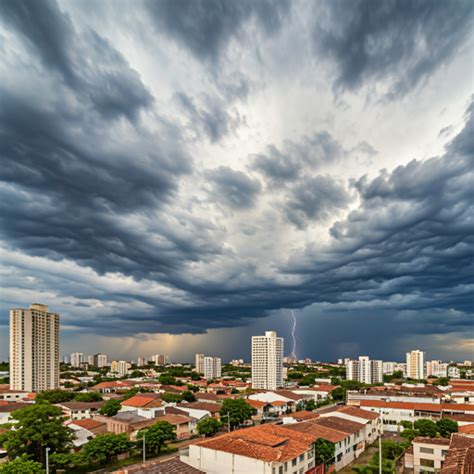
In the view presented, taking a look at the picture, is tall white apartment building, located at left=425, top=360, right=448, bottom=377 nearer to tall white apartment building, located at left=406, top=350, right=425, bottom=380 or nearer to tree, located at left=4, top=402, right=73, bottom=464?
tall white apartment building, located at left=406, top=350, right=425, bottom=380

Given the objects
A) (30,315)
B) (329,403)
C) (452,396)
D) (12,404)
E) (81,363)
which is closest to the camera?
(12,404)

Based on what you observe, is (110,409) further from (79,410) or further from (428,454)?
(428,454)

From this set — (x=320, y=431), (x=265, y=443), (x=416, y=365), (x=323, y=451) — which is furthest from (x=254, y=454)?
(x=416, y=365)

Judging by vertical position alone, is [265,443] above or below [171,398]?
above

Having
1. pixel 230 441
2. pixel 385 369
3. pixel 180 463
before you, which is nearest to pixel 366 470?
pixel 230 441

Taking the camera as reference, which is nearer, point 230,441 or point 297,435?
point 230,441

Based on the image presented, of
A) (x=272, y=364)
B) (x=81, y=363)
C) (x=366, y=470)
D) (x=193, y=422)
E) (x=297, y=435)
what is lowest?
(x=81, y=363)

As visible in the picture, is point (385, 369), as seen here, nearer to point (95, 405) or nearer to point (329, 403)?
point (329, 403)
